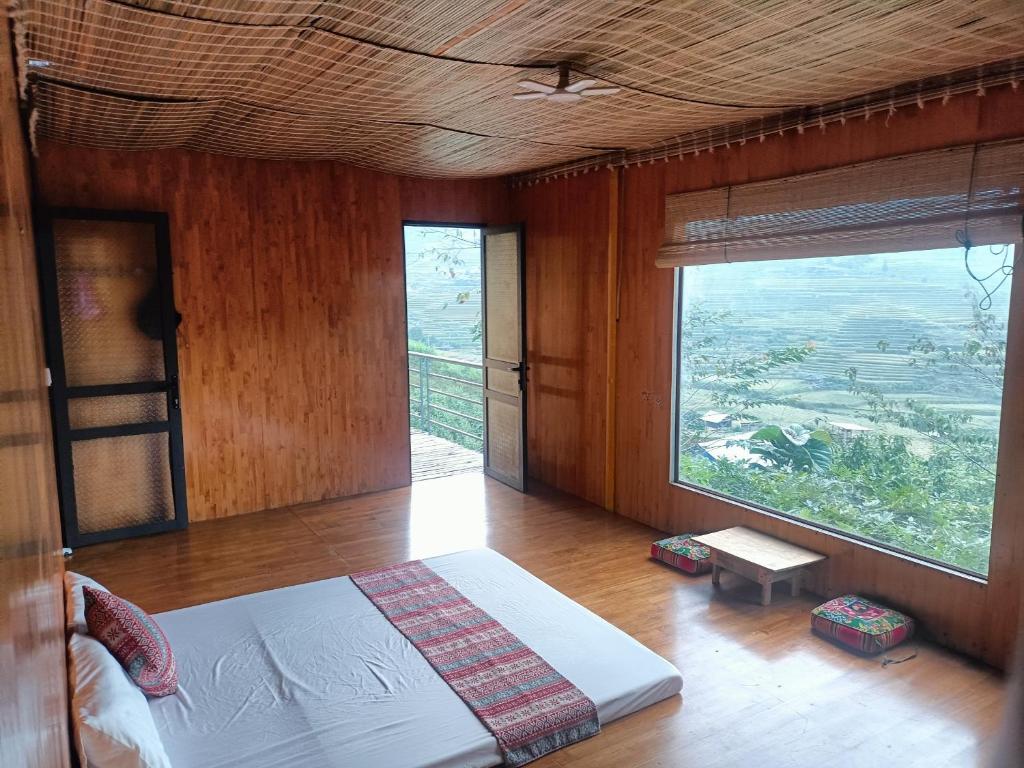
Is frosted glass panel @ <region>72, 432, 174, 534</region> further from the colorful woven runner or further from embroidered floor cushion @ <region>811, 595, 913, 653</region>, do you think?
embroidered floor cushion @ <region>811, 595, 913, 653</region>

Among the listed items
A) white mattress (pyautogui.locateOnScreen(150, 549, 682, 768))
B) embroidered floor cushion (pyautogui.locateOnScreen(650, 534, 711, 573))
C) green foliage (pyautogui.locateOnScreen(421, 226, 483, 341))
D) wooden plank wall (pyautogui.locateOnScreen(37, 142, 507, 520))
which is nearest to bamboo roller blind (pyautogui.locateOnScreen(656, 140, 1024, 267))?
embroidered floor cushion (pyautogui.locateOnScreen(650, 534, 711, 573))

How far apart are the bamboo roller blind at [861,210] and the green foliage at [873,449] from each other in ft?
1.31

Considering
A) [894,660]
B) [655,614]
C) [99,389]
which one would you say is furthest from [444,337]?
[894,660]

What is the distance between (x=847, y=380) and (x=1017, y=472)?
0.84m

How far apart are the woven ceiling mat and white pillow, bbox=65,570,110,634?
188 centimetres

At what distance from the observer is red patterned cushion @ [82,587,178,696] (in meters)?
2.53

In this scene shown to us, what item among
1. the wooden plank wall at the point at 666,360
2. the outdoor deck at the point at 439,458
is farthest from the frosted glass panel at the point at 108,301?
the wooden plank wall at the point at 666,360

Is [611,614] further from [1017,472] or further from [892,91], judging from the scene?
[892,91]

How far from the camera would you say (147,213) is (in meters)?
4.52

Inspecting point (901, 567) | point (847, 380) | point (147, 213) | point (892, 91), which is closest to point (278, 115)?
point (147, 213)

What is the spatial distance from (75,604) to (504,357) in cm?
362

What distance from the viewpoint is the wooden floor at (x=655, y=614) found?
265 cm

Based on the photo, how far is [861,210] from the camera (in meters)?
3.47

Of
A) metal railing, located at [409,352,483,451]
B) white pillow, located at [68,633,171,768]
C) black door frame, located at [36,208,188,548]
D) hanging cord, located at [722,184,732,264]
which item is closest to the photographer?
white pillow, located at [68,633,171,768]
